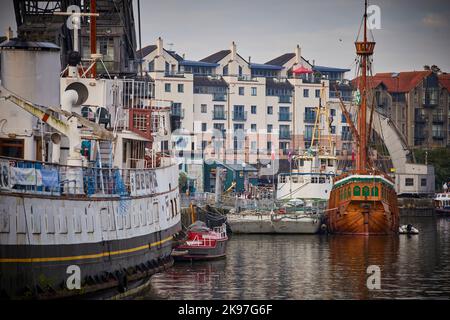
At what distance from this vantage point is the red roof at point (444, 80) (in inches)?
7569

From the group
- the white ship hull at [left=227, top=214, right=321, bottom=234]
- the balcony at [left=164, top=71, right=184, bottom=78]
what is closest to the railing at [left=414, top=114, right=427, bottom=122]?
the balcony at [left=164, top=71, right=184, bottom=78]

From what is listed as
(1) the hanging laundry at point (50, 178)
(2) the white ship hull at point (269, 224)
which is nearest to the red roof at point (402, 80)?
(2) the white ship hull at point (269, 224)

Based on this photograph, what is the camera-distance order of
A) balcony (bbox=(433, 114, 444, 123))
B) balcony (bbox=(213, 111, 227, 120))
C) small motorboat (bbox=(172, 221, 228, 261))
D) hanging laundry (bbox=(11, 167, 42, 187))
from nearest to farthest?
hanging laundry (bbox=(11, 167, 42, 187))
small motorboat (bbox=(172, 221, 228, 261))
balcony (bbox=(213, 111, 227, 120))
balcony (bbox=(433, 114, 444, 123))

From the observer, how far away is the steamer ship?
39469 mm

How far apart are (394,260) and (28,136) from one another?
3719 centimetres

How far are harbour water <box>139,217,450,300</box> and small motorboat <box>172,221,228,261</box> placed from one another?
72 cm

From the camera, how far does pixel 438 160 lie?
570ft

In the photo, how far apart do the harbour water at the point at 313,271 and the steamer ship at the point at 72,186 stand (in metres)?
3.62

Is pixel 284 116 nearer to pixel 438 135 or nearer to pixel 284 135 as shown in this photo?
pixel 284 135

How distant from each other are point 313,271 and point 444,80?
13057 cm

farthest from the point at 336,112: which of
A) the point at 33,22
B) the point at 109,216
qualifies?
the point at 109,216

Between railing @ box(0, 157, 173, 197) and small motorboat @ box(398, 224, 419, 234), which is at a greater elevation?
railing @ box(0, 157, 173, 197)

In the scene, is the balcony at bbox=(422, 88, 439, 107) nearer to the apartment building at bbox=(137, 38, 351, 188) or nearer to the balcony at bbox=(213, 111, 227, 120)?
the apartment building at bbox=(137, 38, 351, 188)

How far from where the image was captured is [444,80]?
196 metres
